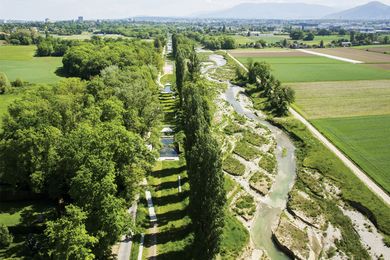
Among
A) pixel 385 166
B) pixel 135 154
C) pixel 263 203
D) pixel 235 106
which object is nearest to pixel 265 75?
pixel 235 106

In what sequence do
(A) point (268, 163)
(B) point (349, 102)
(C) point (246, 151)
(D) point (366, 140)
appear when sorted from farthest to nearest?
(B) point (349, 102), (D) point (366, 140), (C) point (246, 151), (A) point (268, 163)

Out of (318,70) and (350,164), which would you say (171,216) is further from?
(318,70)

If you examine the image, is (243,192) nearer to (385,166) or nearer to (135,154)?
(135,154)

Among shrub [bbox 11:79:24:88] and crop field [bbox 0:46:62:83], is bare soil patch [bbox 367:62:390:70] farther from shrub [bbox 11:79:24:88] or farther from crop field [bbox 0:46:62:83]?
shrub [bbox 11:79:24:88]

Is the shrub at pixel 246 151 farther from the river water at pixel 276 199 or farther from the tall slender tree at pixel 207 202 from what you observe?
the tall slender tree at pixel 207 202

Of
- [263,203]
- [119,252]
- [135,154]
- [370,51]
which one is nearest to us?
[119,252]

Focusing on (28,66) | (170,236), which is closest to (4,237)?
(170,236)

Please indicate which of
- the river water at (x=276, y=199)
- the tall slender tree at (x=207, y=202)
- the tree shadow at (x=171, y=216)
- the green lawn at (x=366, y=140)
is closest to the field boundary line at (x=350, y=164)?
the green lawn at (x=366, y=140)
